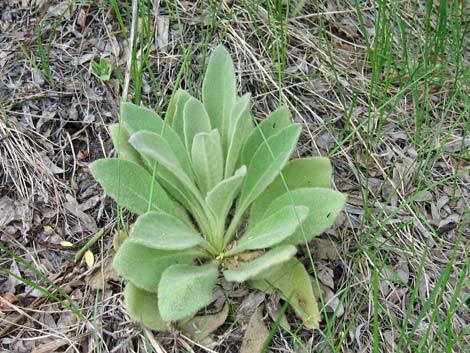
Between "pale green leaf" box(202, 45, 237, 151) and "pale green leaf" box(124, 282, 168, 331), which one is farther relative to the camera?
"pale green leaf" box(202, 45, 237, 151)

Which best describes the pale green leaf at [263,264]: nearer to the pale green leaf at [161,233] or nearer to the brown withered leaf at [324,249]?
the pale green leaf at [161,233]

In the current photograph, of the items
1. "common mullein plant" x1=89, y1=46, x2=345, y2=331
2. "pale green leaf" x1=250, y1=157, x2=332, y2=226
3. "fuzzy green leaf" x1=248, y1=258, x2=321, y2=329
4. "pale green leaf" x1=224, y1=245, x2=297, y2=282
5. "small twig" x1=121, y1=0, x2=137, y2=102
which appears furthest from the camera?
"small twig" x1=121, y1=0, x2=137, y2=102

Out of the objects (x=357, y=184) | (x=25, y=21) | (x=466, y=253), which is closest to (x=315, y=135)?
(x=357, y=184)

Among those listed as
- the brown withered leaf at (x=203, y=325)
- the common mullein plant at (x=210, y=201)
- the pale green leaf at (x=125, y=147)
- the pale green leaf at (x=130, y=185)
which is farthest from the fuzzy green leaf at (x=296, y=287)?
the pale green leaf at (x=125, y=147)

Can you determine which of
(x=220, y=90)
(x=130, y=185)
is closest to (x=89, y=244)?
(x=130, y=185)

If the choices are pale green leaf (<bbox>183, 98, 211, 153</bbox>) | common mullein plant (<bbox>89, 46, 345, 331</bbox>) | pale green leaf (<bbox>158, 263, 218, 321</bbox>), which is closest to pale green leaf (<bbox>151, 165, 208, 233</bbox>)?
common mullein plant (<bbox>89, 46, 345, 331</bbox>)

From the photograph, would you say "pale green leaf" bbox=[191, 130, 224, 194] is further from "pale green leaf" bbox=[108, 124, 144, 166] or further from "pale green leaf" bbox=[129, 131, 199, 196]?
"pale green leaf" bbox=[108, 124, 144, 166]

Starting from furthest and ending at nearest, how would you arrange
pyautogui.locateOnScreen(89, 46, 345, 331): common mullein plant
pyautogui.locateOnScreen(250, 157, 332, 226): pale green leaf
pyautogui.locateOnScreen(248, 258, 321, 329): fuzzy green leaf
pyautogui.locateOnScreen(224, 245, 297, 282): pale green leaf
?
pyautogui.locateOnScreen(250, 157, 332, 226): pale green leaf
pyautogui.locateOnScreen(248, 258, 321, 329): fuzzy green leaf
pyautogui.locateOnScreen(89, 46, 345, 331): common mullein plant
pyautogui.locateOnScreen(224, 245, 297, 282): pale green leaf
